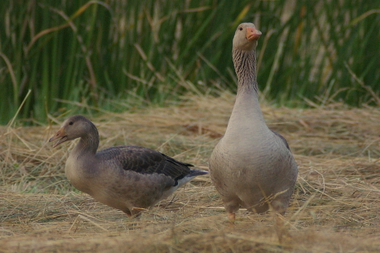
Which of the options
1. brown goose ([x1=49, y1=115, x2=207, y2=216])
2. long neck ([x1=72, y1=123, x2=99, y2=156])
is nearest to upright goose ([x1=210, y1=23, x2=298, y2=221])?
brown goose ([x1=49, y1=115, x2=207, y2=216])

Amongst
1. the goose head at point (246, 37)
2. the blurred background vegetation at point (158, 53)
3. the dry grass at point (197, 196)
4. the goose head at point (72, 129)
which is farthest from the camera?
the blurred background vegetation at point (158, 53)

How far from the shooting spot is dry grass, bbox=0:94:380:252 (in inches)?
115

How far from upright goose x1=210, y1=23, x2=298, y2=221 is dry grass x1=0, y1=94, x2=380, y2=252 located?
16 cm

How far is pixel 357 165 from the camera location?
204 inches

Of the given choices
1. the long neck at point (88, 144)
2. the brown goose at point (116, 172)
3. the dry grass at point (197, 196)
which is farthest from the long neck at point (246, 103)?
the long neck at point (88, 144)

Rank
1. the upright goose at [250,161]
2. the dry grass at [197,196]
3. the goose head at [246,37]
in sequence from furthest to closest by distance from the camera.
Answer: the goose head at [246,37] → the upright goose at [250,161] → the dry grass at [197,196]

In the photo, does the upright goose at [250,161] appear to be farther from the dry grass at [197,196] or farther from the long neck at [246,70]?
the dry grass at [197,196]

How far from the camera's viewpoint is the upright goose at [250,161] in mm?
3475

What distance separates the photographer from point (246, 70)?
3961 mm

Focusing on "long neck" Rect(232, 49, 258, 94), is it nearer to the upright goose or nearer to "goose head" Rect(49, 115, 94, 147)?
the upright goose

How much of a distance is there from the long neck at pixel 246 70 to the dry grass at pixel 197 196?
2.89ft

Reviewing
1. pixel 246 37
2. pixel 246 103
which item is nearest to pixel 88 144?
pixel 246 103

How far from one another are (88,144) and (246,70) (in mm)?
1418

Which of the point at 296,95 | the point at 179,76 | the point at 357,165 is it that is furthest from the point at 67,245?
the point at 296,95
